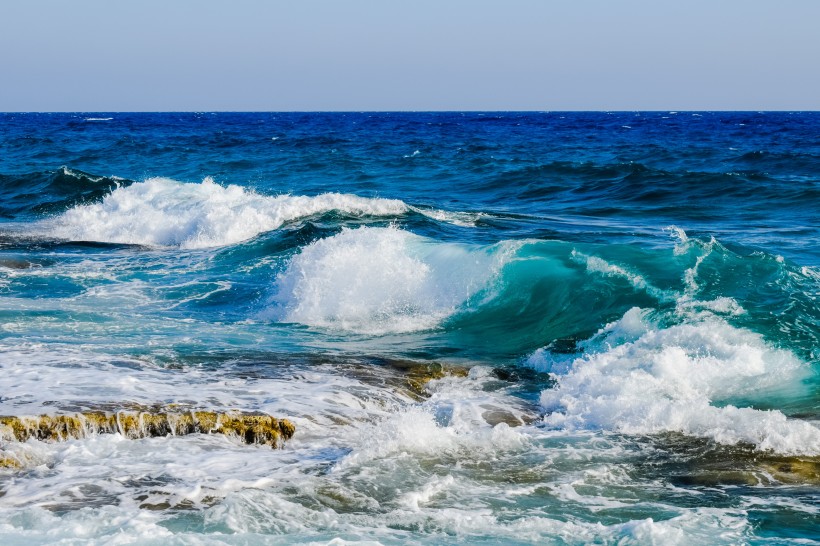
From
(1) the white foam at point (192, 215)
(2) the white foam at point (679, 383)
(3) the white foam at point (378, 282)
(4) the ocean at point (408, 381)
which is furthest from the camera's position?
(1) the white foam at point (192, 215)

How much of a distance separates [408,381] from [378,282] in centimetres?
414

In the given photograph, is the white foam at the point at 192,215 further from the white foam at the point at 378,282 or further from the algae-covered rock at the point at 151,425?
the algae-covered rock at the point at 151,425

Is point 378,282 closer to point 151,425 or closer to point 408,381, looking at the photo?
point 408,381

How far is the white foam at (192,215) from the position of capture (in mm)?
18844

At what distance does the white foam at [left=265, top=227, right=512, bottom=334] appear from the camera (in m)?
11.4

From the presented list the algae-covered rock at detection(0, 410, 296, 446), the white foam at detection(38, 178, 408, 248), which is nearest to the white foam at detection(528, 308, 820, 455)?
the algae-covered rock at detection(0, 410, 296, 446)

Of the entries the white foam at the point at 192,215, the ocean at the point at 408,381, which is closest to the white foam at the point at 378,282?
the ocean at the point at 408,381

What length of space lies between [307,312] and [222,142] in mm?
40017

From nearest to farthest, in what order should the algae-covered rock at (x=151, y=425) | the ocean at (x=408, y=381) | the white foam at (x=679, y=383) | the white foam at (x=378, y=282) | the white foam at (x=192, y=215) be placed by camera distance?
the ocean at (x=408, y=381) → the algae-covered rock at (x=151, y=425) → the white foam at (x=679, y=383) → the white foam at (x=378, y=282) → the white foam at (x=192, y=215)

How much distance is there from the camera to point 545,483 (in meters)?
5.93

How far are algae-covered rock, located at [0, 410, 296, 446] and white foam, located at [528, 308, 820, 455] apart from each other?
2226 millimetres

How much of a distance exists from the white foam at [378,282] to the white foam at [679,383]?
244cm

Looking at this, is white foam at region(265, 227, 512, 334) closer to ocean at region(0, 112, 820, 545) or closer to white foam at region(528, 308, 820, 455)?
ocean at region(0, 112, 820, 545)

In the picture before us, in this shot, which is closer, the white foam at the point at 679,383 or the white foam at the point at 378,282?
the white foam at the point at 679,383
